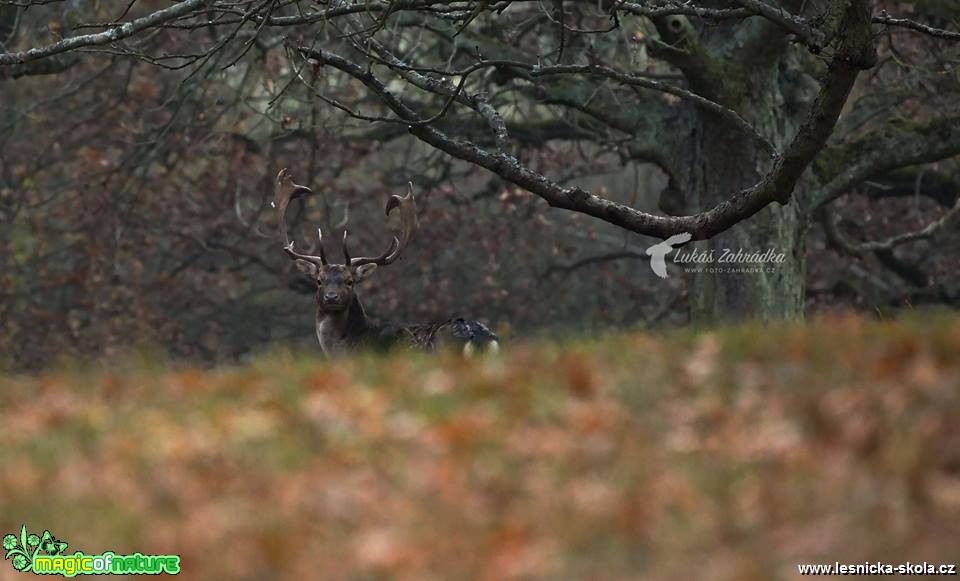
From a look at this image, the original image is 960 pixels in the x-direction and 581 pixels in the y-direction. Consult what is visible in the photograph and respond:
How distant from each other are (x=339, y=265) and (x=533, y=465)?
8.99 metres

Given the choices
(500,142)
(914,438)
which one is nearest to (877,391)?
(914,438)

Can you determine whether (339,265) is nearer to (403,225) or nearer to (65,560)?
(403,225)

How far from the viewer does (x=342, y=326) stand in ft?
47.6

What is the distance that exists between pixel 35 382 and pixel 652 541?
13.2 feet

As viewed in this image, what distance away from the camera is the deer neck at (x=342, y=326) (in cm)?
1448

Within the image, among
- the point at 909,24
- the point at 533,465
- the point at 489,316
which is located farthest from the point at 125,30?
the point at 489,316

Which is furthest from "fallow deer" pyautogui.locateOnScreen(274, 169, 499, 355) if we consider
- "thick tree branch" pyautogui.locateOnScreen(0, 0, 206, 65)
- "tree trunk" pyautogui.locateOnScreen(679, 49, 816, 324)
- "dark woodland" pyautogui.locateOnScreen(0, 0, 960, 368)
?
"tree trunk" pyautogui.locateOnScreen(679, 49, 816, 324)

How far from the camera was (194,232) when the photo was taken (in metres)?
25.7

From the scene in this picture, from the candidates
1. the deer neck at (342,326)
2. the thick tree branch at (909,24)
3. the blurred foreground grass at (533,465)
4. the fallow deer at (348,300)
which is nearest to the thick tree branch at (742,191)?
the thick tree branch at (909,24)

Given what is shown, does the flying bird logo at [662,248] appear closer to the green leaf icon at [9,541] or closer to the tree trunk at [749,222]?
the tree trunk at [749,222]

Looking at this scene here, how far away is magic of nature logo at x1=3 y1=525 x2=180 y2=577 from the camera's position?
509cm

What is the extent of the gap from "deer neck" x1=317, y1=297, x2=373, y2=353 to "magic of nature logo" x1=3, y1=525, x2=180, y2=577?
9054 mm

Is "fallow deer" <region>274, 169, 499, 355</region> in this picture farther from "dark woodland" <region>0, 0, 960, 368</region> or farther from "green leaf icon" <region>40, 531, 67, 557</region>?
"green leaf icon" <region>40, 531, 67, 557</region>

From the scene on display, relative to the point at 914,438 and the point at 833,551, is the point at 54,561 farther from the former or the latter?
the point at 914,438
